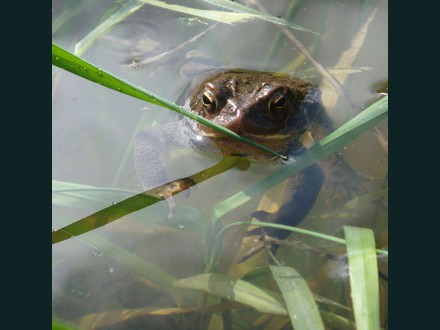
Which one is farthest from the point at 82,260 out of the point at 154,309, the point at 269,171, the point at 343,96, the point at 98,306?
the point at 343,96

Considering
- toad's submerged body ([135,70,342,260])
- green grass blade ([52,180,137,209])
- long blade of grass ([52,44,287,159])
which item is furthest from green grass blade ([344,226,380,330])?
green grass blade ([52,180,137,209])

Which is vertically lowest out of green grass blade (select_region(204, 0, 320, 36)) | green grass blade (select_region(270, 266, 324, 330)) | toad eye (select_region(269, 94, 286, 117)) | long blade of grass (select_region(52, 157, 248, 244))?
green grass blade (select_region(270, 266, 324, 330))

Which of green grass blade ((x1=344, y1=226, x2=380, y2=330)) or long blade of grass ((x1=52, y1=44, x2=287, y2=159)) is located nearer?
green grass blade ((x1=344, y1=226, x2=380, y2=330))

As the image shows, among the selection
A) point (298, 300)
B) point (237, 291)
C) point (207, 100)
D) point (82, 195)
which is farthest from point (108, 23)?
point (298, 300)

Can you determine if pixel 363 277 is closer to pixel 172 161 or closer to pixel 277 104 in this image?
pixel 277 104

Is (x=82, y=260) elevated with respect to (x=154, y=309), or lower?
elevated

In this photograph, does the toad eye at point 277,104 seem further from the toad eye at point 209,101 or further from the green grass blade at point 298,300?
the green grass blade at point 298,300

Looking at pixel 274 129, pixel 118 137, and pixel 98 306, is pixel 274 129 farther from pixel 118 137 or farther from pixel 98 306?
pixel 98 306

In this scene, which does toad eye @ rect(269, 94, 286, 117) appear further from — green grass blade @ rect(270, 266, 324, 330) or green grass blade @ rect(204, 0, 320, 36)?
green grass blade @ rect(270, 266, 324, 330)
